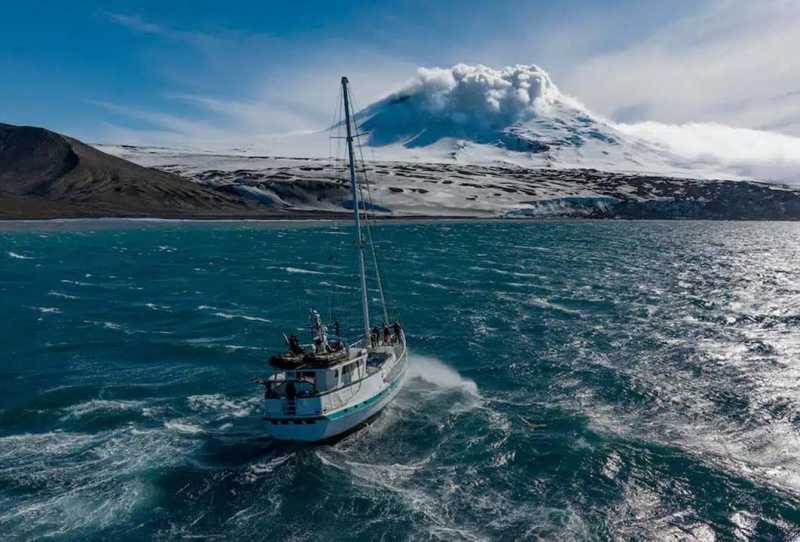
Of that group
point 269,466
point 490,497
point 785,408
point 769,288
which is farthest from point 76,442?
point 769,288

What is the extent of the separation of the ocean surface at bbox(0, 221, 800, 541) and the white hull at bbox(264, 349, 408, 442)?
0.92 metres

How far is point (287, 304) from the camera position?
6150 cm

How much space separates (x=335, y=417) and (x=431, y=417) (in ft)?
22.5

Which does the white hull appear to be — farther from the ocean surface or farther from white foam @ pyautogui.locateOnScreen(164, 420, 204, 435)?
white foam @ pyautogui.locateOnScreen(164, 420, 204, 435)

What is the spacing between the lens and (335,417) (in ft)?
97.6

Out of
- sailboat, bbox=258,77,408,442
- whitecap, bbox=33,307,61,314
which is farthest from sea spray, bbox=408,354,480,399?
whitecap, bbox=33,307,61,314

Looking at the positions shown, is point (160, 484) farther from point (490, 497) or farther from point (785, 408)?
point (785, 408)

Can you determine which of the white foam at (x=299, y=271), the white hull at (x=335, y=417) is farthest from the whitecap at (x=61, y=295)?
the white hull at (x=335, y=417)

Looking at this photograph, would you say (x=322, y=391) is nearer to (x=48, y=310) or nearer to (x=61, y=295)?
(x=48, y=310)

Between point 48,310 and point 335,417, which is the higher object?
point 335,417

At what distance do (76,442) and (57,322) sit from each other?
2709cm

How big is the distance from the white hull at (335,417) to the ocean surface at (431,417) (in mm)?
922

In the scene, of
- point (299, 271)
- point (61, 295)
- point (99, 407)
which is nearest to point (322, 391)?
point (99, 407)

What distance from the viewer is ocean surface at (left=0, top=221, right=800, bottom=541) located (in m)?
24.3
